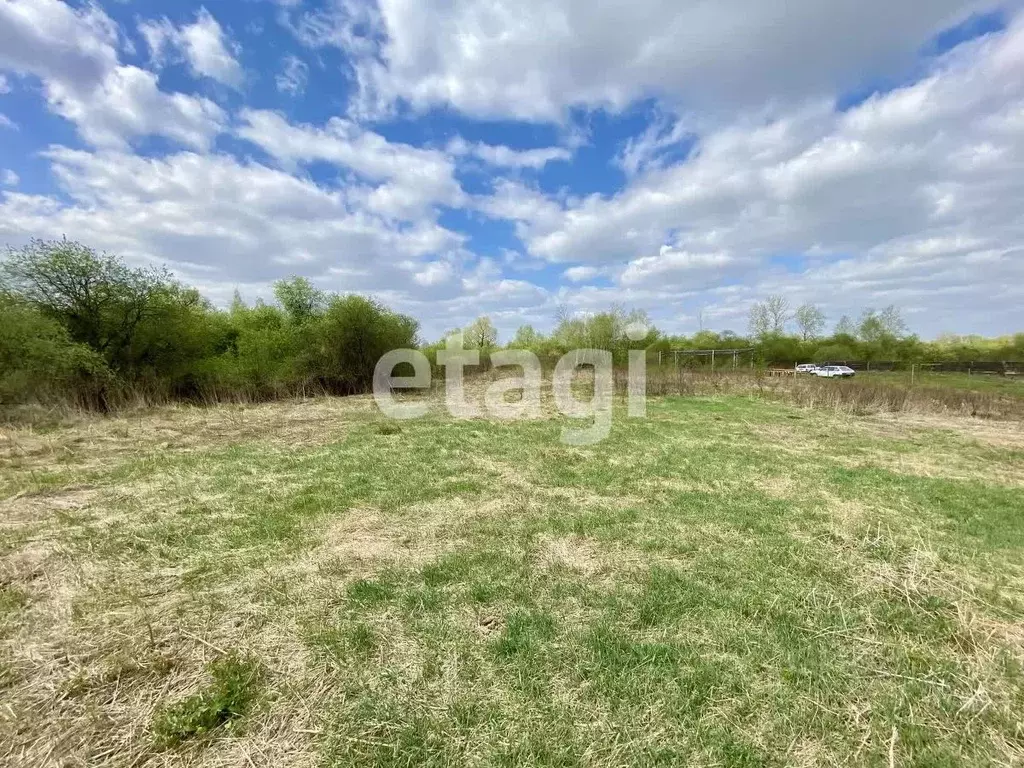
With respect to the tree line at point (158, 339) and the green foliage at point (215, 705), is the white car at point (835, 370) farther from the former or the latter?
the green foliage at point (215, 705)

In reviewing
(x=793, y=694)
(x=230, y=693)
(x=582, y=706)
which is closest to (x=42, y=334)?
(x=230, y=693)

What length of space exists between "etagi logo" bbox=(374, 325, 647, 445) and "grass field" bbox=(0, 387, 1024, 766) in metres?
3.68

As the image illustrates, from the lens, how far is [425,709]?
5.69 ft

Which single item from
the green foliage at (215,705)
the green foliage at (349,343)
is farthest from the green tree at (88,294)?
the green foliage at (215,705)

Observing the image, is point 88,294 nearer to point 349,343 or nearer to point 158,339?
point 158,339

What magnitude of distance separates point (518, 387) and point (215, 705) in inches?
542

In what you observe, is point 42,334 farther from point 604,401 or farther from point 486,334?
point 486,334

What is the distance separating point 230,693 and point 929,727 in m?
2.84

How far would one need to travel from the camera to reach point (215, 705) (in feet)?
5.59

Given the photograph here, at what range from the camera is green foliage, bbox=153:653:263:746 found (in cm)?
161

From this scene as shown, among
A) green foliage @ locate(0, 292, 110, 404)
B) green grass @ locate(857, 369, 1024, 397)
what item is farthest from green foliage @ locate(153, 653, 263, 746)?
green grass @ locate(857, 369, 1024, 397)

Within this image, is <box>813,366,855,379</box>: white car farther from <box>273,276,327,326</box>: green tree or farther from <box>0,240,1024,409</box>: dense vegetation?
<box>273,276,327,326</box>: green tree

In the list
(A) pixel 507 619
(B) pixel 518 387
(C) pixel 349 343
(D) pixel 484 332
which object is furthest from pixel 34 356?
(D) pixel 484 332

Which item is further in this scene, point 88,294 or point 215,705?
point 88,294
